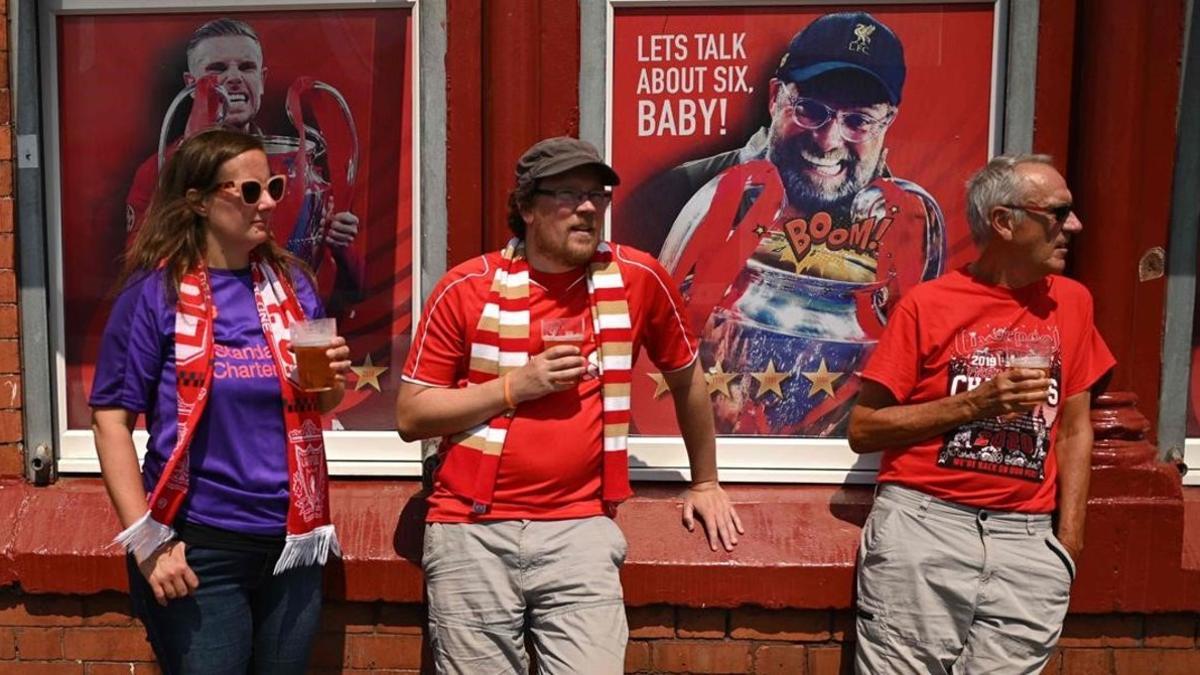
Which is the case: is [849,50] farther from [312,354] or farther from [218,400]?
[218,400]

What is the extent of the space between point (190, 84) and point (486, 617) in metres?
2.24

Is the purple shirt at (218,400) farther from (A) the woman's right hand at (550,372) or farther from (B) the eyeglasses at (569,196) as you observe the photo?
(B) the eyeglasses at (569,196)

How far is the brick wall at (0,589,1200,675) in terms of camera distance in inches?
138

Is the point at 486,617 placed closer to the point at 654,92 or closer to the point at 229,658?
the point at 229,658

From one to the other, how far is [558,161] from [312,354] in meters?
0.77

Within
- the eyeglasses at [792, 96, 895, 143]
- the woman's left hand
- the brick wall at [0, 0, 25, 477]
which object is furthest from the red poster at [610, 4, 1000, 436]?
the brick wall at [0, 0, 25, 477]

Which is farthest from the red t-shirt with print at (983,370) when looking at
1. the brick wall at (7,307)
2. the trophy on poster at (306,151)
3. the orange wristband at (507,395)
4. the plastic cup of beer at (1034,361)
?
the brick wall at (7,307)

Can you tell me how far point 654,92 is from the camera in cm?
384

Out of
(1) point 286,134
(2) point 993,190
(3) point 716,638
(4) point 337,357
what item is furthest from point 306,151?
(2) point 993,190

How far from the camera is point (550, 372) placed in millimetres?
2748

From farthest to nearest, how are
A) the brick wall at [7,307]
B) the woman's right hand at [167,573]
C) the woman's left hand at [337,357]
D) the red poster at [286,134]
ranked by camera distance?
the red poster at [286,134] → the brick wall at [7,307] → the woman's left hand at [337,357] → the woman's right hand at [167,573]

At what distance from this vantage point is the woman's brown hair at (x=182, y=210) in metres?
2.73

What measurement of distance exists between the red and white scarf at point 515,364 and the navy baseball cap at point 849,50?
4.28ft

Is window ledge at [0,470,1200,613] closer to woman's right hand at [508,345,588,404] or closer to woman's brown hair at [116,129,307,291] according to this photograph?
woman's right hand at [508,345,588,404]
